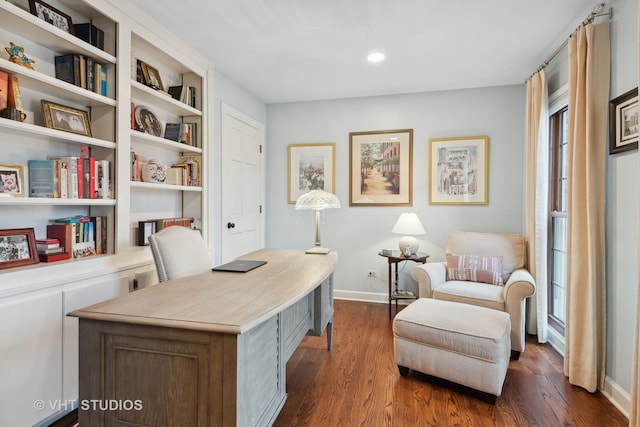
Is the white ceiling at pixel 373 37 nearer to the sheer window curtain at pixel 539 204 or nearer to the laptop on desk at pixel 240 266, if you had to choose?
the sheer window curtain at pixel 539 204

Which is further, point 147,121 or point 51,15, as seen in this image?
point 147,121

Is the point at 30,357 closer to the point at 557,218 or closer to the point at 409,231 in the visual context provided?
the point at 409,231

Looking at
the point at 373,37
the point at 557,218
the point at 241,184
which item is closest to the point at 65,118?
the point at 241,184

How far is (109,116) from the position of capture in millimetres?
2170

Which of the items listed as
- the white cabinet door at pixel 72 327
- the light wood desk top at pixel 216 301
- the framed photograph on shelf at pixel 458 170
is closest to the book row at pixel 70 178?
the white cabinet door at pixel 72 327

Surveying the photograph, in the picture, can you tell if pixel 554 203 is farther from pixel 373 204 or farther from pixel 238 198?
pixel 238 198

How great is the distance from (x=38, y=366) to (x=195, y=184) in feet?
5.57

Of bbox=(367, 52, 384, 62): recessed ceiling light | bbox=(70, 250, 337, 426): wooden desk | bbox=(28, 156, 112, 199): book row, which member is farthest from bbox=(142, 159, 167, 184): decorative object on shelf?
bbox=(367, 52, 384, 62): recessed ceiling light

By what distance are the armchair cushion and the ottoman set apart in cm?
80

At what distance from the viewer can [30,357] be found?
5.43ft

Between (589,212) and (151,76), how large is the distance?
10.4 feet

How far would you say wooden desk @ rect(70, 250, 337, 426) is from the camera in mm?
1103

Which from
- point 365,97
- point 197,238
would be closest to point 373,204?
point 365,97

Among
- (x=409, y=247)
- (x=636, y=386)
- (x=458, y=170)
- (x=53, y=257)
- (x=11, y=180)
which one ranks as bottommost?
(x=636, y=386)
